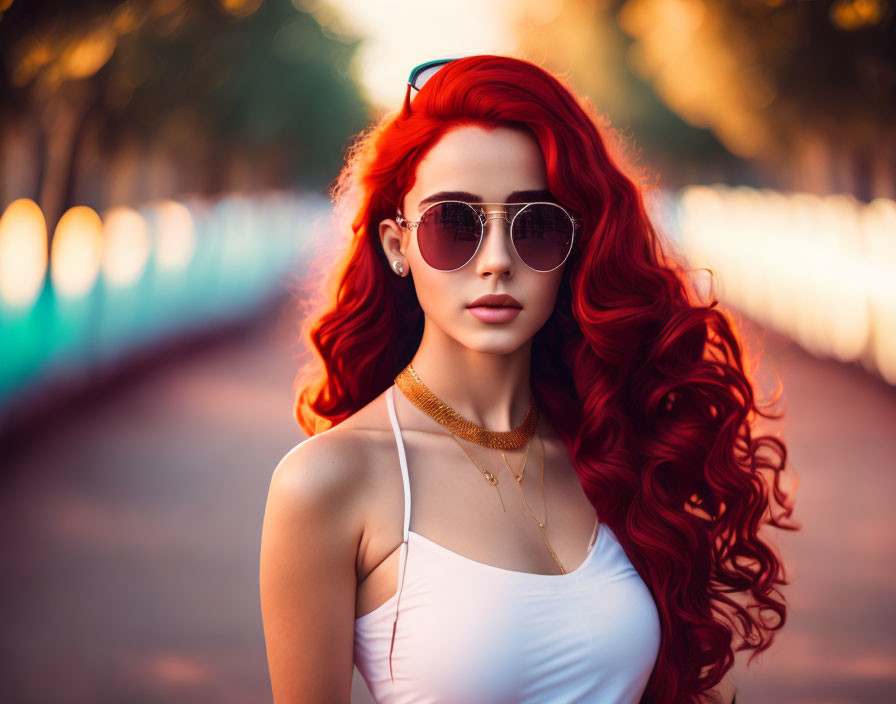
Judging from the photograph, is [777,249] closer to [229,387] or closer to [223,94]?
[223,94]

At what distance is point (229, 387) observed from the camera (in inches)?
514

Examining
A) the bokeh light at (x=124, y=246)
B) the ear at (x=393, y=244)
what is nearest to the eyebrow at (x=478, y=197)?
the ear at (x=393, y=244)

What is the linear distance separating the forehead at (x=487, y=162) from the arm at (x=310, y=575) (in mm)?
712

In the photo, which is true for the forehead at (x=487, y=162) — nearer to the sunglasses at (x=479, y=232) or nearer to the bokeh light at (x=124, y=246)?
the sunglasses at (x=479, y=232)

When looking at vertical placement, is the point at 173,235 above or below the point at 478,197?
above

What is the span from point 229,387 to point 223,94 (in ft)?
28.3

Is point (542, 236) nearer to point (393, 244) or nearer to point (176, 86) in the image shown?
point (393, 244)

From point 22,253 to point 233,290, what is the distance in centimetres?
1206

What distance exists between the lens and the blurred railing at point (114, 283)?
34.9ft

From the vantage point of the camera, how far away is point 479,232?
2258 mm

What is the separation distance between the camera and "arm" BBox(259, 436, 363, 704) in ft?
6.83

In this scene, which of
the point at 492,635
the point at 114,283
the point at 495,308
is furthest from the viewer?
the point at 114,283

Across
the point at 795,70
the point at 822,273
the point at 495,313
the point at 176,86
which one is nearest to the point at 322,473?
the point at 495,313

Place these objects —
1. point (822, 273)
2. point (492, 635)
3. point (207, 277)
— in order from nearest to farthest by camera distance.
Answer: point (492, 635)
point (822, 273)
point (207, 277)
